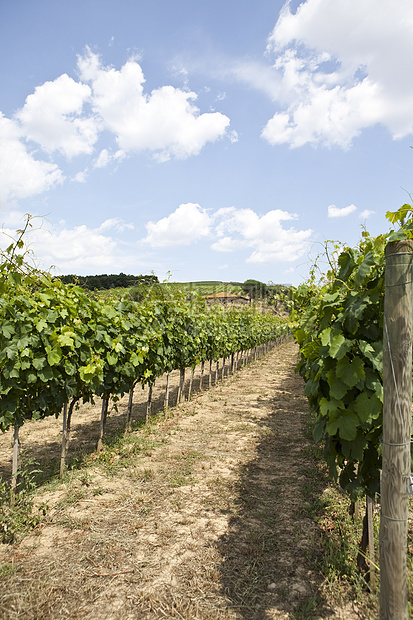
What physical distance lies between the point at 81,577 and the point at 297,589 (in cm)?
169

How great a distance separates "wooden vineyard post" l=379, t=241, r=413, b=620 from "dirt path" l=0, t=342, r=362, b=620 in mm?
790

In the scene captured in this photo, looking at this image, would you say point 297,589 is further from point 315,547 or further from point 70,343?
point 70,343

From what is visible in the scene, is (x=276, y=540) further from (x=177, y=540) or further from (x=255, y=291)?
(x=255, y=291)

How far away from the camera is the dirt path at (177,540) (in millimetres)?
2768

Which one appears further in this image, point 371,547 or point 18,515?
point 18,515

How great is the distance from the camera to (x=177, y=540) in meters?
3.60

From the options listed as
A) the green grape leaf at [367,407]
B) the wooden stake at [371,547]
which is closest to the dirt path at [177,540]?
the wooden stake at [371,547]

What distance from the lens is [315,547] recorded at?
136 inches

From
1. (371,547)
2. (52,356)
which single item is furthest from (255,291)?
(371,547)

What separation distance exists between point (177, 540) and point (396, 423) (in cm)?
253

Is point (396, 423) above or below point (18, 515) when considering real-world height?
above

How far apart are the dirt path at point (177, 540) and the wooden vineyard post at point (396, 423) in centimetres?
79

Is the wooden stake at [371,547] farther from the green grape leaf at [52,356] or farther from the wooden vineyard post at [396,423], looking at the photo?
the green grape leaf at [52,356]

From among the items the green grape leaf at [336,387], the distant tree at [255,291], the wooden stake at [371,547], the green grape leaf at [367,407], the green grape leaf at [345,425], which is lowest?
the wooden stake at [371,547]
